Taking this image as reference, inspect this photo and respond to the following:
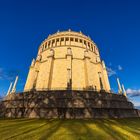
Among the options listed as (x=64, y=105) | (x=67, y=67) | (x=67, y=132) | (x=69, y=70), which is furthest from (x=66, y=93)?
(x=67, y=67)

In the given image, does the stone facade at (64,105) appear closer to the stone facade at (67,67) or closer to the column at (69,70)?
the stone facade at (67,67)

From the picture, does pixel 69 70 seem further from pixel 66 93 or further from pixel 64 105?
pixel 64 105

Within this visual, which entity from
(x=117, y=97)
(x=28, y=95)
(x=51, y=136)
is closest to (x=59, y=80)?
(x=28, y=95)

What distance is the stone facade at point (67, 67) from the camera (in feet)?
90.4

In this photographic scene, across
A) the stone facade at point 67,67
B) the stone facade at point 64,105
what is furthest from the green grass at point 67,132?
the stone facade at point 67,67

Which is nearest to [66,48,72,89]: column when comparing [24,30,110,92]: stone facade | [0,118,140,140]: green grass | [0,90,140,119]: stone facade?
[24,30,110,92]: stone facade

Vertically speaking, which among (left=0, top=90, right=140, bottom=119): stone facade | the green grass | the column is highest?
the column

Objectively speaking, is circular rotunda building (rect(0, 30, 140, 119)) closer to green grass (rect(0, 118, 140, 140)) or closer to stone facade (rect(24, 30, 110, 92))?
stone facade (rect(24, 30, 110, 92))

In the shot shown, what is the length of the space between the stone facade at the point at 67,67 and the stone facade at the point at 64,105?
738cm

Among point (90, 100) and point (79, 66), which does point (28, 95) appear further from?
point (79, 66)

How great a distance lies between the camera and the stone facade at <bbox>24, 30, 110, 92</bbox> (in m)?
27.6

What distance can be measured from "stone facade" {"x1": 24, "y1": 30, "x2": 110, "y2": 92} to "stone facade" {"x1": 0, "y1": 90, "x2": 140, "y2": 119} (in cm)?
738

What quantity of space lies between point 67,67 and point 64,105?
504 inches

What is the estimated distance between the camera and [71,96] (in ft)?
58.4
